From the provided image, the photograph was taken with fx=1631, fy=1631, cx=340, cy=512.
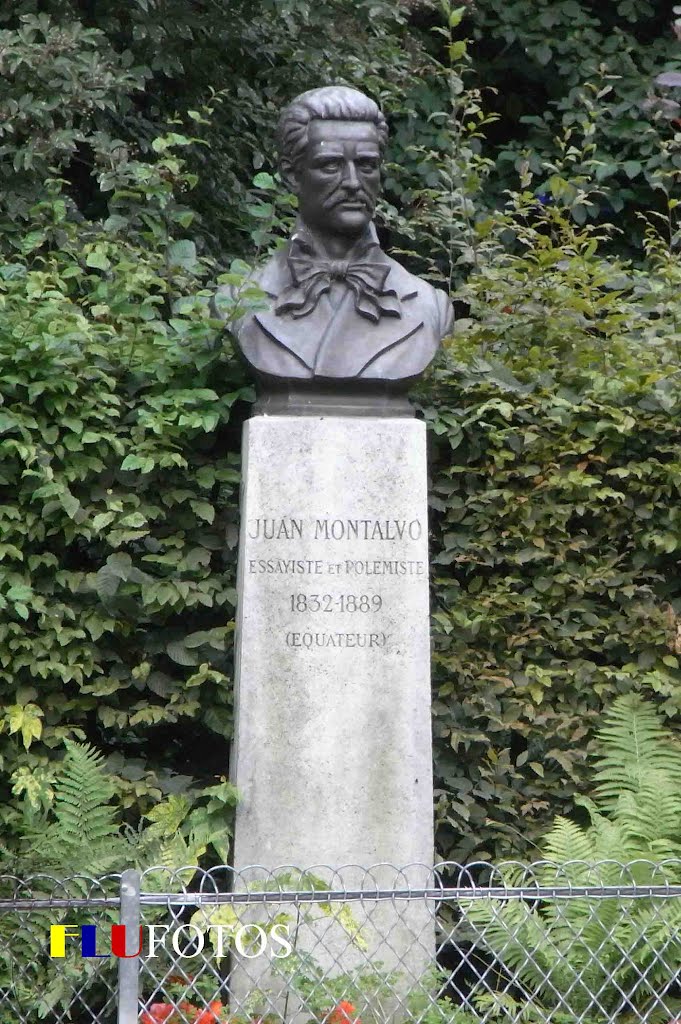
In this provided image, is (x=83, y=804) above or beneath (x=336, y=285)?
beneath

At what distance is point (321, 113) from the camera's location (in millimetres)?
6160

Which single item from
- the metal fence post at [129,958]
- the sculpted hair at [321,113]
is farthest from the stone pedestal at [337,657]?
the metal fence post at [129,958]

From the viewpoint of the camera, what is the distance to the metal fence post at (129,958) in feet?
13.5

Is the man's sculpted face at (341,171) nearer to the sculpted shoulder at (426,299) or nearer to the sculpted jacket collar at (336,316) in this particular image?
the sculpted jacket collar at (336,316)

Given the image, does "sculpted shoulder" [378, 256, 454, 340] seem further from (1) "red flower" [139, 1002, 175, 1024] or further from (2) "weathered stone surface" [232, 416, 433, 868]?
(1) "red flower" [139, 1002, 175, 1024]

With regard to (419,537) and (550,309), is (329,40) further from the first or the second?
(419,537)

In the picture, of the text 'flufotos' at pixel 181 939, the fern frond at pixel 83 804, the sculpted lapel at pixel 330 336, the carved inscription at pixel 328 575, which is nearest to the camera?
the text 'flufotos' at pixel 181 939

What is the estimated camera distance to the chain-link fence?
4.99 m

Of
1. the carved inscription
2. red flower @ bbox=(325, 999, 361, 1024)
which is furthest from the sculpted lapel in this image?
red flower @ bbox=(325, 999, 361, 1024)

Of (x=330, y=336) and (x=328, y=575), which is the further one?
(x=330, y=336)

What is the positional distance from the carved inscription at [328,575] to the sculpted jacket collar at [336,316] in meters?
0.60

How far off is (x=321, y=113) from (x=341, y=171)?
0.77 feet

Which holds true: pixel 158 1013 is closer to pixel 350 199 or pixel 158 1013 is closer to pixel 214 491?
pixel 214 491

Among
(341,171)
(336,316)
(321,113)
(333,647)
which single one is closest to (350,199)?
(341,171)
